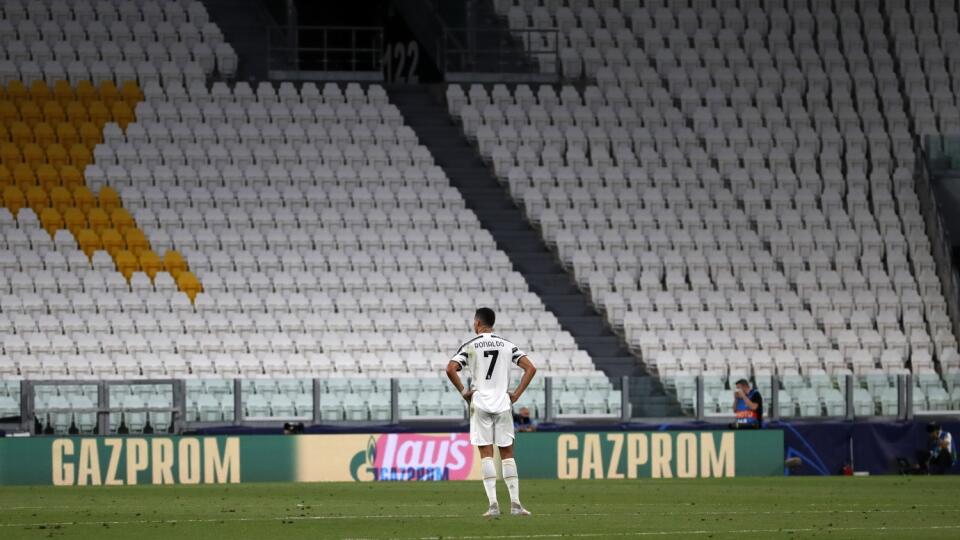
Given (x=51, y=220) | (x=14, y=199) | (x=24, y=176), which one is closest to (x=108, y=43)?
(x=24, y=176)

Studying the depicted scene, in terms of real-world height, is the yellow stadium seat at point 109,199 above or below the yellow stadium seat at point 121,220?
above

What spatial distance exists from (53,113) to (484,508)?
740 inches

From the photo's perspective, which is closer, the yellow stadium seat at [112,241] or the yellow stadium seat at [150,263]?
the yellow stadium seat at [150,263]

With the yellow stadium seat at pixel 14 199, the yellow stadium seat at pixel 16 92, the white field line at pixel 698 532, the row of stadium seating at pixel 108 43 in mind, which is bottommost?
the white field line at pixel 698 532

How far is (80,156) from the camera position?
31094 mm

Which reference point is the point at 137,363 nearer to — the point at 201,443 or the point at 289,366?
the point at 289,366

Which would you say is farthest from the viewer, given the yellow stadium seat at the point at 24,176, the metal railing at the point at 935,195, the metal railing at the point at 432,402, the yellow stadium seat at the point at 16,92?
the yellow stadium seat at the point at 16,92

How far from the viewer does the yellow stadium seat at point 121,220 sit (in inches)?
1177

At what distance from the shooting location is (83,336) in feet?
88.8

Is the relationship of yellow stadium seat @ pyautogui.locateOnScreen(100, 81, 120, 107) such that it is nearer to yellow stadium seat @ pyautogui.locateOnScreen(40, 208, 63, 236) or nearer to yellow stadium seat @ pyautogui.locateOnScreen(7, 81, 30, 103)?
yellow stadium seat @ pyautogui.locateOnScreen(7, 81, 30, 103)

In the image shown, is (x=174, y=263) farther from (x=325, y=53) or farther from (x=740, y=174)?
(x=740, y=174)

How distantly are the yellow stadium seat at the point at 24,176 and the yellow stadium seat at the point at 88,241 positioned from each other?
69.1 inches

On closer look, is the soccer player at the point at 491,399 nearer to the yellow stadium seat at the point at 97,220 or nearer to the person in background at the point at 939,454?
the person in background at the point at 939,454

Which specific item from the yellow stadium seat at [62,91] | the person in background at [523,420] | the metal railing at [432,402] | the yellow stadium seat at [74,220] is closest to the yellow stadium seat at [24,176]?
the yellow stadium seat at [74,220]
